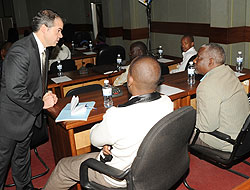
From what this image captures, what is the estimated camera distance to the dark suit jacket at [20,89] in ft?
6.55

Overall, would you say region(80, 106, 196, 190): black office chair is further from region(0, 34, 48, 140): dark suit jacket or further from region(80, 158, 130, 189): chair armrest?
region(0, 34, 48, 140): dark suit jacket

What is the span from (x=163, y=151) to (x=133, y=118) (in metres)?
0.24

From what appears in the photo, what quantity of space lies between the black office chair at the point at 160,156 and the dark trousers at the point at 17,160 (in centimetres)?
82

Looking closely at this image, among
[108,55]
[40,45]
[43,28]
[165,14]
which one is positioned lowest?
[108,55]

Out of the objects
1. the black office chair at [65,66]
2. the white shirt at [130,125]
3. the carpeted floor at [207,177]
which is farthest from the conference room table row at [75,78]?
the white shirt at [130,125]

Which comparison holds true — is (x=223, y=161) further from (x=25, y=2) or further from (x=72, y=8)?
(x=25, y=2)

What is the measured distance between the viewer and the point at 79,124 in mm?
2197

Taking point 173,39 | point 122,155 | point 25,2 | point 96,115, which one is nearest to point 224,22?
point 173,39

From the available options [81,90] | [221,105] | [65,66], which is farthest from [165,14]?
[221,105]

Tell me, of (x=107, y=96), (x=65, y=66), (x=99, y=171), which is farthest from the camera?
(x=65, y=66)

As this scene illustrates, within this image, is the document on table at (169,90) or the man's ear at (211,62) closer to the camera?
the man's ear at (211,62)

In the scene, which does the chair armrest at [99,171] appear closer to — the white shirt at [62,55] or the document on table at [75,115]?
the document on table at [75,115]

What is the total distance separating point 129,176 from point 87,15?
9.37m

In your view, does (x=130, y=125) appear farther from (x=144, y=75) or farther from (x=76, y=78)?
(x=76, y=78)
